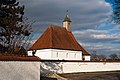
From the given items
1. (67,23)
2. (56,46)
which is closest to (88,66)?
(56,46)

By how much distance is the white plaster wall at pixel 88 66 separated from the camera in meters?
34.8

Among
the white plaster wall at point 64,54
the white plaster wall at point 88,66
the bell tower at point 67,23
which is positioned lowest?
the white plaster wall at point 88,66

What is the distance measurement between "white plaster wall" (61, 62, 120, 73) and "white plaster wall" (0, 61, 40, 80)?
16.6 metres

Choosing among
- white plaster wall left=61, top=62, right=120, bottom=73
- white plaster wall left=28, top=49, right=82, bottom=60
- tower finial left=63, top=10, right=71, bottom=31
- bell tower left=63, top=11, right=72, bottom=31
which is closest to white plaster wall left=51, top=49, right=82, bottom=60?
white plaster wall left=28, top=49, right=82, bottom=60

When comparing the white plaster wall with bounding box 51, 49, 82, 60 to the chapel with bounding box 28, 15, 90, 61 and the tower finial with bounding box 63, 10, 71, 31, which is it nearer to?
the chapel with bounding box 28, 15, 90, 61

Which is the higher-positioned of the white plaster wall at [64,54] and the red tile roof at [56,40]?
the red tile roof at [56,40]

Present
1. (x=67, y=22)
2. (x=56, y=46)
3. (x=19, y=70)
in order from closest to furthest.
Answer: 1. (x=19, y=70)
2. (x=56, y=46)
3. (x=67, y=22)

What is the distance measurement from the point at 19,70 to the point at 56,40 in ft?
104

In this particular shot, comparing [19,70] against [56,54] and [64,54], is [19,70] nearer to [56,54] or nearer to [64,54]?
[56,54]

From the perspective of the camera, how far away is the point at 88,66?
39.0 m

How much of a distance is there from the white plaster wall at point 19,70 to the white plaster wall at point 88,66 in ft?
54.6

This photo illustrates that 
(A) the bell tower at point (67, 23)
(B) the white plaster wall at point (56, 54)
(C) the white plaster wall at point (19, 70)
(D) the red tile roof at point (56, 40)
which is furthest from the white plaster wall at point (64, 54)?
(C) the white plaster wall at point (19, 70)

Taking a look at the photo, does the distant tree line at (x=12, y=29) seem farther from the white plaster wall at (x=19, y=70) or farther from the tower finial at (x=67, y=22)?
the tower finial at (x=67, y=22)

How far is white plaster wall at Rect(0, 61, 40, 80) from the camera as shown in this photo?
49.8 feet
